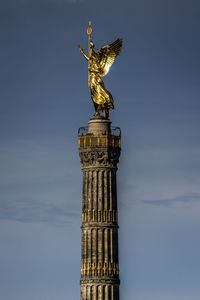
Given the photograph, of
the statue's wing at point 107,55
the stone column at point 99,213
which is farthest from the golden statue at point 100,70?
the stone column at point 99,213

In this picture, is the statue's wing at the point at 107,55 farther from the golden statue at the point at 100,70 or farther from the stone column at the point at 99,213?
the stone column at the point at 99,213

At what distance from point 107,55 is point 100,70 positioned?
2.14m

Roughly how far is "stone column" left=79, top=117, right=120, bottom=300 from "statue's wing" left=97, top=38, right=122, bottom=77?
6.57m

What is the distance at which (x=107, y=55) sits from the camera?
135 meters

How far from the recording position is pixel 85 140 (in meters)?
132

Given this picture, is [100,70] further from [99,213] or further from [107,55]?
[99,213]

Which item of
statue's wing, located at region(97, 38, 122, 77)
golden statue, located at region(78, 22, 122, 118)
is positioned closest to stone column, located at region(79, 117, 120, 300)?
golden statue, located at region(78, 22, 122, 118)

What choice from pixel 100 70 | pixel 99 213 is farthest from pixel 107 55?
pixel 99 213

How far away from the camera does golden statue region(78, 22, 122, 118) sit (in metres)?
134

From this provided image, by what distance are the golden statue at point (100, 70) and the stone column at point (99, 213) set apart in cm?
197

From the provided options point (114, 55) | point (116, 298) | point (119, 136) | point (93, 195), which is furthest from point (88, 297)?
point (114, 55)

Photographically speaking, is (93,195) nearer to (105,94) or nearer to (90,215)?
(90,215)

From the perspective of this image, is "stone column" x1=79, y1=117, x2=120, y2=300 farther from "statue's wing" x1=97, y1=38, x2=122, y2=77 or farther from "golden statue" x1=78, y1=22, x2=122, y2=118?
"statue's wing" x1=97, y1=38, x2=122, y2=77

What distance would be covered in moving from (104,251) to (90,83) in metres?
21.5
